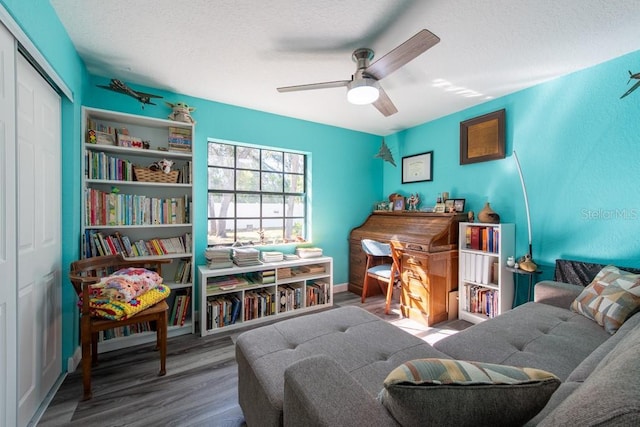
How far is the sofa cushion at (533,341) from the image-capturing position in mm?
1271

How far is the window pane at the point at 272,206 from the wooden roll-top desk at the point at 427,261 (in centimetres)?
140

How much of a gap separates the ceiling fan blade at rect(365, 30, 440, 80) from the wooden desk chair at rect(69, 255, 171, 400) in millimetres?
2315

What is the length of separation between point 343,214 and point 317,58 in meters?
2.20

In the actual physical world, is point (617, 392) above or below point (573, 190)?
below

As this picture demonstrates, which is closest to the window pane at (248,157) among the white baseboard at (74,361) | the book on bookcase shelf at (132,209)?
the book on bookcase shelf at (132,209)

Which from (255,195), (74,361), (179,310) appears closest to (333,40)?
(255,195)

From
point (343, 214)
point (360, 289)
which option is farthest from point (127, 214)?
point (360, 289)

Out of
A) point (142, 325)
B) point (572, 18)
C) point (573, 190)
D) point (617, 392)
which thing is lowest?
point (142, 325)

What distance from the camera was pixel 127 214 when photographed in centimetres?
232

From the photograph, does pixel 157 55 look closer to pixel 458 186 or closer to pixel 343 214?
pixel 343 214

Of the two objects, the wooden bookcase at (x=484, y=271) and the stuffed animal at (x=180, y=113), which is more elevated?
the stuffed animal at (x=180, y=113)

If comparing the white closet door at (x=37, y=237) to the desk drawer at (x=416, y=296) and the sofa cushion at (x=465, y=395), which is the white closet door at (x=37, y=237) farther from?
the desk drawer at (x=416, y=296)

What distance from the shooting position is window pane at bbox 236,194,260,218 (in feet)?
10.6

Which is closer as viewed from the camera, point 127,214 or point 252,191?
point 127,214
